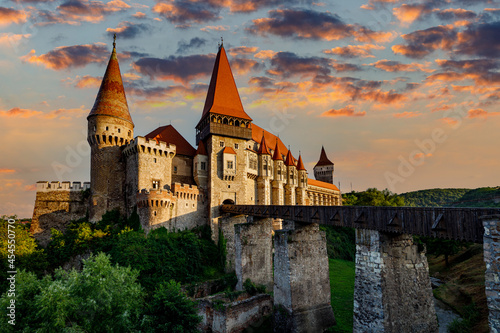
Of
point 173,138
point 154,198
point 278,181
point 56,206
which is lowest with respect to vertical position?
point 56,206

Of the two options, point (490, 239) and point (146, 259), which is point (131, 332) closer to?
point (146, 259)

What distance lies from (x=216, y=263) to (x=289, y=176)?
24822mm

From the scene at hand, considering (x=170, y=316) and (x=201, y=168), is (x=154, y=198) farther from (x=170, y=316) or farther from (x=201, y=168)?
(x=170, y=316)

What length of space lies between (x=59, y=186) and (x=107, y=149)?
682 cm

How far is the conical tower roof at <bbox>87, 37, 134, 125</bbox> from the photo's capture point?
34.0 m

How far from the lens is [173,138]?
39.1m

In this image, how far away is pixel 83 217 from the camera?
3394 centimetres

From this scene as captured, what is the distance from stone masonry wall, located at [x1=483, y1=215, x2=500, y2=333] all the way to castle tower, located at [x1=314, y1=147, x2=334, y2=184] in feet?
237

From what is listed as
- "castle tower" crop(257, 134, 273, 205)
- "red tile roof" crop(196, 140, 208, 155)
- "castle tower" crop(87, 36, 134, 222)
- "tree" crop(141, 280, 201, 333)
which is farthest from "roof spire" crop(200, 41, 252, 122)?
"tree" crop(141, 280, 201, 333)

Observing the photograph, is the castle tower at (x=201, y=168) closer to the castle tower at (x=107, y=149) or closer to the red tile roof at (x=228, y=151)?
the red tile roof at (x=228, y=151)

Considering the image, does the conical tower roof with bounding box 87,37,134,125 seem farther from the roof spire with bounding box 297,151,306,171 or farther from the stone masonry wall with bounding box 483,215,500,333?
the stone masonry wall with bounding box 483,215,500,333

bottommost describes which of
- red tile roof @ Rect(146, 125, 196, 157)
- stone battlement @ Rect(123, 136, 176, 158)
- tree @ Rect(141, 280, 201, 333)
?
tree @ Rect(141, 280, 201, 333)

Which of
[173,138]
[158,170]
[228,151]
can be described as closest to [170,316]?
[158,170]

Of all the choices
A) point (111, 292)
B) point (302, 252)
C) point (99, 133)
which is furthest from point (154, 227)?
point (302, 252)
